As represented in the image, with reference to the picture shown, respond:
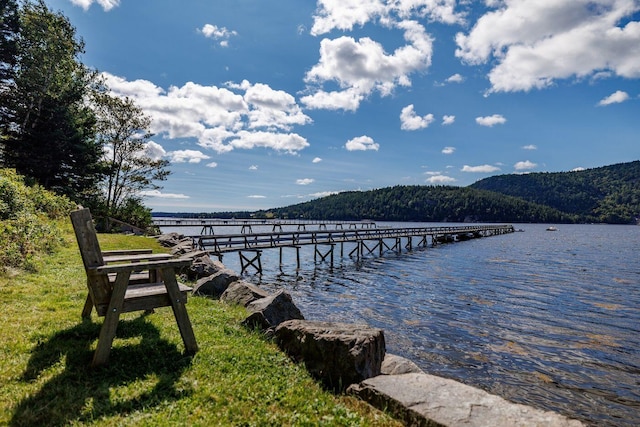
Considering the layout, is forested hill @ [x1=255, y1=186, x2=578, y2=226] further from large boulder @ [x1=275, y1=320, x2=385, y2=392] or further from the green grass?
the green grass

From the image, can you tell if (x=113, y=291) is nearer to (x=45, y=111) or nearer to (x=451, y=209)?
(x=45, y=111)

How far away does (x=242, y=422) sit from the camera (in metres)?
3.46

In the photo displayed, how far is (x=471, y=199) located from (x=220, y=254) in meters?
173

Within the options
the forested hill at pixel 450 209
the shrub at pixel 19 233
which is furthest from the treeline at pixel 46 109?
the forested hill at pixel 450 209

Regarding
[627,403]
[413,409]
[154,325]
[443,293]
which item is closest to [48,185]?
[154,325]

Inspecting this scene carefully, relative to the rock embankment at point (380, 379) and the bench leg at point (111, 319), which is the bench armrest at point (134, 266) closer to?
the bench leg at point (111, 319)

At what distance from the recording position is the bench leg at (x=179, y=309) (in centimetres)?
463

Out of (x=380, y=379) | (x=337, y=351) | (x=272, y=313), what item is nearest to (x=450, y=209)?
(x=272, y=313)

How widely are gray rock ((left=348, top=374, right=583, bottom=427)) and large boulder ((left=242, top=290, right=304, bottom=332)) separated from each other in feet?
8.12

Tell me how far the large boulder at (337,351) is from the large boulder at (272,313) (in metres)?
0.95

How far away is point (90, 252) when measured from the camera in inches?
159

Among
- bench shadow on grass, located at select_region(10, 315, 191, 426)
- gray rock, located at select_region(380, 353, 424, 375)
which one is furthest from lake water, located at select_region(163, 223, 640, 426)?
bench shadow on grass, located at select_region(10, 315, 191, 426)

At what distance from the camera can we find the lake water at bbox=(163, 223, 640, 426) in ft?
26.1

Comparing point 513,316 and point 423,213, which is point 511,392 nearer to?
point 513,316
